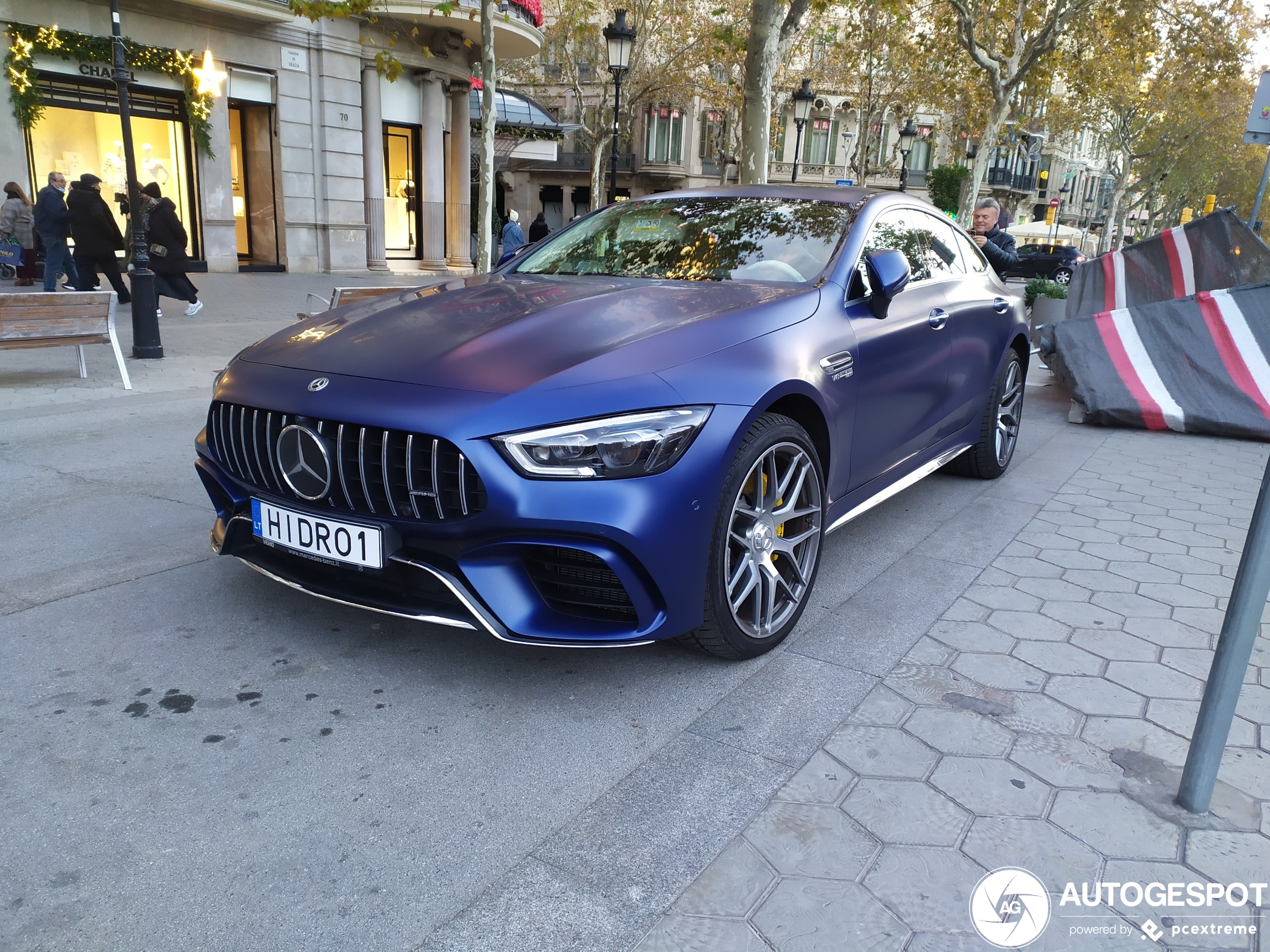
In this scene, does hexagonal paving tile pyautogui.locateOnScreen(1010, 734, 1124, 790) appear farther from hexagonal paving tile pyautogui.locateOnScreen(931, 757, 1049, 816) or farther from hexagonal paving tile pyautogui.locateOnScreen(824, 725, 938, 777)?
hexagonal paving tile pyautogui.locateOnScreen(824, 725, 938, 777)

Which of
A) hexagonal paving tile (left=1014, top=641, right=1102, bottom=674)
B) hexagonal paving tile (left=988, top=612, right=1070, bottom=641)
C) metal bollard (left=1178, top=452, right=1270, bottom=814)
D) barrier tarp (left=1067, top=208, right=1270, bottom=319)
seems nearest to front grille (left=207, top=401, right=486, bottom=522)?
metal bollard (left=1178, top=452, right=1270, bottom=814)

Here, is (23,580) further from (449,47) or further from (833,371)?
(449,47)

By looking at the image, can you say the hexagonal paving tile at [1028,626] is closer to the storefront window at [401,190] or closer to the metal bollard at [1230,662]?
the metal bollard at [1230,662]

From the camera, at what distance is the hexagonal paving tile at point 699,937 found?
1901 mm

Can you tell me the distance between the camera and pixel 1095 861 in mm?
2209

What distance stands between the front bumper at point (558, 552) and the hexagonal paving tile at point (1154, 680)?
152 cm

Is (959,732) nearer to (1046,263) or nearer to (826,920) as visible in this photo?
(826,920)

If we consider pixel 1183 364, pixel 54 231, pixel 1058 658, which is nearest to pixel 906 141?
pixel 54 231

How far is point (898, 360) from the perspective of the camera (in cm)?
386

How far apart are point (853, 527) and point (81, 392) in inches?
244

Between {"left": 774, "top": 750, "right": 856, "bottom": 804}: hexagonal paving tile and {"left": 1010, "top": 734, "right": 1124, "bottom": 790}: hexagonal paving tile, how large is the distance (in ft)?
1.70

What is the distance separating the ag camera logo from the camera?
197 centimetres

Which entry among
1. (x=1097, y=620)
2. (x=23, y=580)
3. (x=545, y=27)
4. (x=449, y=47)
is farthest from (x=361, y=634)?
(x=545, y=27)

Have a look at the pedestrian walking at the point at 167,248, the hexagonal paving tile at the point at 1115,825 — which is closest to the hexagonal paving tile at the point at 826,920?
the hexagonal paving tile at the point at 1115,825
